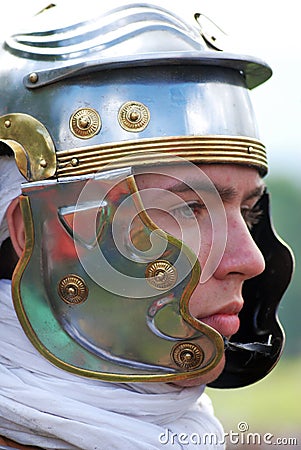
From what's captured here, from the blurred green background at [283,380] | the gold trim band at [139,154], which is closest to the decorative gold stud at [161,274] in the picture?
the gold trim band at [139,154]

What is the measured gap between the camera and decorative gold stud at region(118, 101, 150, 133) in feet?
9.55

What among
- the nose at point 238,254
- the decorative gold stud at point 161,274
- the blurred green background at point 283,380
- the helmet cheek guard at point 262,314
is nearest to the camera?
the decorative gold stud at point 161,274

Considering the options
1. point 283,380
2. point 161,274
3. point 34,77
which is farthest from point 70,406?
point 283,380

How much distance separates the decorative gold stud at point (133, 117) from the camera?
291cm

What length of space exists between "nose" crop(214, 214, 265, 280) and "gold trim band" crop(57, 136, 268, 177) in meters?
0.17

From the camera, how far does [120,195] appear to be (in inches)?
113

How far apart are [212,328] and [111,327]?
→ 23cm

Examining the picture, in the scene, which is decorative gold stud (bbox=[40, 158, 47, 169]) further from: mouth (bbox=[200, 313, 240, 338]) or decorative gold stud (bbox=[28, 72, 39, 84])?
mouth (bbox=[200, 313, 240, 338])

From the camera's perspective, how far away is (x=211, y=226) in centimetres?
298

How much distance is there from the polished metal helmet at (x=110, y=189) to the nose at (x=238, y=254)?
0.14m

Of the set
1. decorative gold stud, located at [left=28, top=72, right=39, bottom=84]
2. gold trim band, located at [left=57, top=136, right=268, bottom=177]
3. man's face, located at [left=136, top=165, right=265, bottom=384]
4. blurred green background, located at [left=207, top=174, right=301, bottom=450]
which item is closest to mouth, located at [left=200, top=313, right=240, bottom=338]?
man's face, located at [left=136, top=165, right=265, bottom=384]

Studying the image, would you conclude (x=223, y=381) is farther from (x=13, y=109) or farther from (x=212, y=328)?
(x=13, y=109)

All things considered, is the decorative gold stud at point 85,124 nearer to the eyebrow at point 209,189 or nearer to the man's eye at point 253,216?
the eyebrow at point 209,189

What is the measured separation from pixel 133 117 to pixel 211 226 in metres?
0.32
